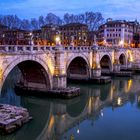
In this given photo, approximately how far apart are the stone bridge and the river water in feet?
5.04

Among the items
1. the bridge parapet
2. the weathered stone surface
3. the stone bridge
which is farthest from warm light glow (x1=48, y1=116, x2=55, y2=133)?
the bridge parapet

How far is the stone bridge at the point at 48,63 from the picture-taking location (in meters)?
16.6

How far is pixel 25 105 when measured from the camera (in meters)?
19.2

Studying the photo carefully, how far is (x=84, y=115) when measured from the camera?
57.3 ft

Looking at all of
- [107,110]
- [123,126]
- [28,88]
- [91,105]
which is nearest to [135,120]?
[123,126]

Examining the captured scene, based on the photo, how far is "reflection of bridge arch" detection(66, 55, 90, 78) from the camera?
27.3 metres

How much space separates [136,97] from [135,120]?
7561 mm

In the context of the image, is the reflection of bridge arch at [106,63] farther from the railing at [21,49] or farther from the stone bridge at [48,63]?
the railing at [21,49]

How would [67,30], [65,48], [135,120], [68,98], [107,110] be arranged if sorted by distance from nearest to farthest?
[135,120] → [107,110] → [68,98] → [65,48] → [67,30]

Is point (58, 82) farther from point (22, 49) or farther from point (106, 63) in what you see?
point (106, 63)

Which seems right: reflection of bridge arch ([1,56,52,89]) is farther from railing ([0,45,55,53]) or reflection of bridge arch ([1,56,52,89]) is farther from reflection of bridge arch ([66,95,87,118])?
reflection of bridge arch ([66,95,87,118])

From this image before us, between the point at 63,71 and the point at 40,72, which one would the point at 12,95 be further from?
the point at 63,71

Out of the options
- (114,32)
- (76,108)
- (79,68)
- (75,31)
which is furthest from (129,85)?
(114,32)

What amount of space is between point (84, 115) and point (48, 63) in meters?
5.16
